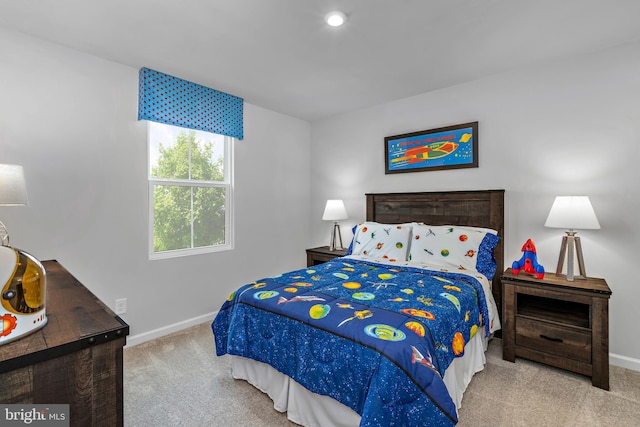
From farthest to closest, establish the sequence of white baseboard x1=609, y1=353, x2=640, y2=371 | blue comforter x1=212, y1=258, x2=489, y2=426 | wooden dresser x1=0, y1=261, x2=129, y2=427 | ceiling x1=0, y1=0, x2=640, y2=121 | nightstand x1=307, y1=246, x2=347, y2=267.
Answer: nightstand x1=307, y1=246, x2=347, y2=267, white baseboard x1=609, y1=353, x2=640, y2=371, ceiling x1=0, y1=0, x2=640, y2=121, blue comforter x1=212, y1=258, x2=489, y2=426, wooden dresser x1=0, y1=261, x2=129, y2=427

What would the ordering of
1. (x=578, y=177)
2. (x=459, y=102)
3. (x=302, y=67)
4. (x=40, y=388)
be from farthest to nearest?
(x=459, y=102), (x=302, y=67), (x=578, y=177), (x=40, y=388)

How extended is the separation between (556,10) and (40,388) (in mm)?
3014

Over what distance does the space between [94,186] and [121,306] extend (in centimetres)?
104

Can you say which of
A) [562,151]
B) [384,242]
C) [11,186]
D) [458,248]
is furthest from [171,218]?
[562,151]

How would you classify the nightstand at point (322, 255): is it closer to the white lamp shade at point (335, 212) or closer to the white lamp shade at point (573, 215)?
the white lamp shade at point (335, 212)

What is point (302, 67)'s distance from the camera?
105 inches

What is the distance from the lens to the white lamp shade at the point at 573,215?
217cm

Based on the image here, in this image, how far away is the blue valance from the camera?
105 inches

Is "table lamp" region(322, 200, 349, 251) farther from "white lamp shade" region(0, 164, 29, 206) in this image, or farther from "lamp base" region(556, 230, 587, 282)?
"white lamp shade" region(0, 164, 29, 206)

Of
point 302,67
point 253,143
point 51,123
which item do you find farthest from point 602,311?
point 51,123

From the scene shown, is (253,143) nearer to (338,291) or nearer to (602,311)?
(338,291)

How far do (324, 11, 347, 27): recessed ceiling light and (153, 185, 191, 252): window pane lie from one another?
2.08 m

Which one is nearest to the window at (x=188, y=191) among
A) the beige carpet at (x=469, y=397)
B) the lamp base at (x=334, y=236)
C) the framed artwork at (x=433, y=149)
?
the beige carpet at (x=469, y=397)

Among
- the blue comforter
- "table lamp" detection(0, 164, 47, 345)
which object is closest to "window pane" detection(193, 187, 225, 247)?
the blue comforter
